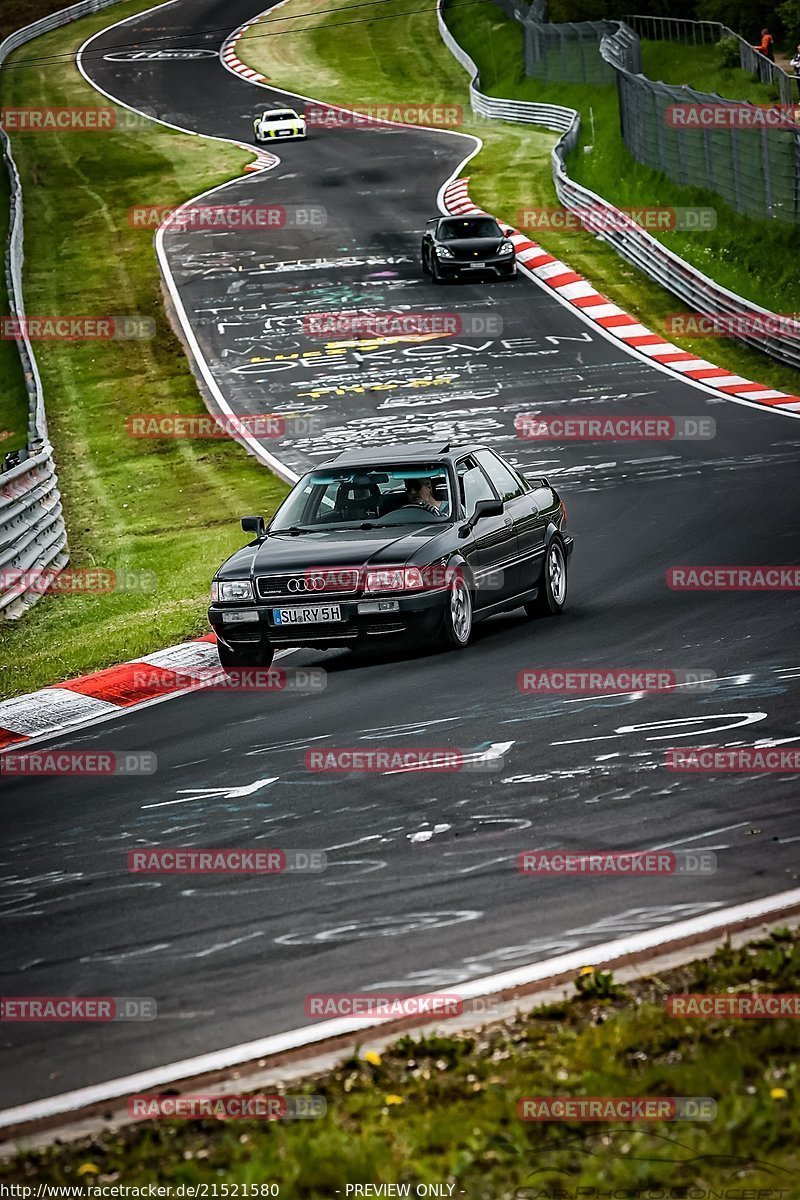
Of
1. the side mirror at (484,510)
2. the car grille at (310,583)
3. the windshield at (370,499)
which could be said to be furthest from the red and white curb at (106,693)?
the side mirror at (484,510)

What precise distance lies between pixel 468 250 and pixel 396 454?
2094 centimetres

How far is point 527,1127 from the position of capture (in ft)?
A: 15.3

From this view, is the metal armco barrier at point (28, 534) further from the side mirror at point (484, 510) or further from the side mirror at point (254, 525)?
the side mirror at point (484, 510)

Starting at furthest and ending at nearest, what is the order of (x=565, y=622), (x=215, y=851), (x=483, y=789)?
(x=565, y=622)
(x=483, y=789)
(x=215, y=851)

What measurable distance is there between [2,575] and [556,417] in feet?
35.1

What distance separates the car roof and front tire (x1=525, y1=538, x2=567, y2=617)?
3.61 feet

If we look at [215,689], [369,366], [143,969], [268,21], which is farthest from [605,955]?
[268,21]

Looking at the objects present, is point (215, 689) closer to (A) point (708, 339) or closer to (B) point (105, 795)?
(B) point (105, 795)

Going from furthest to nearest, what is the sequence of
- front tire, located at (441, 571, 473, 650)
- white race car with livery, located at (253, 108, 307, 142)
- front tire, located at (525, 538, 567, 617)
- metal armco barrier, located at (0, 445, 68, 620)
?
white race car with livery, located at (253, 108, 307, 142)
metal armco barrier, located at (0, 445, 68, 620)
front tire, located at (525, 538, 567, 617)
front tire, located at (441, 571, 473, 650)

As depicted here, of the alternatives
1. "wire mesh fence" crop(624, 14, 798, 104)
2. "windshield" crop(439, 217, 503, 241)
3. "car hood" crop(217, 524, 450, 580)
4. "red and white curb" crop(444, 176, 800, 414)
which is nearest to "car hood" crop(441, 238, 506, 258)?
"windshield" crop(439, 217, 503, 241)

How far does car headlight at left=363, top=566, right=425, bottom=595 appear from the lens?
11.9 meters

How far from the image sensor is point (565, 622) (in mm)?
13367

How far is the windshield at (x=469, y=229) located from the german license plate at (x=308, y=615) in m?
23.0

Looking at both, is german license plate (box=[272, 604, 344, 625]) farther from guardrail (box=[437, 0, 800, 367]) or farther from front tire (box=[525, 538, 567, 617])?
guardrail (box=[437, 0, 800, 367])
